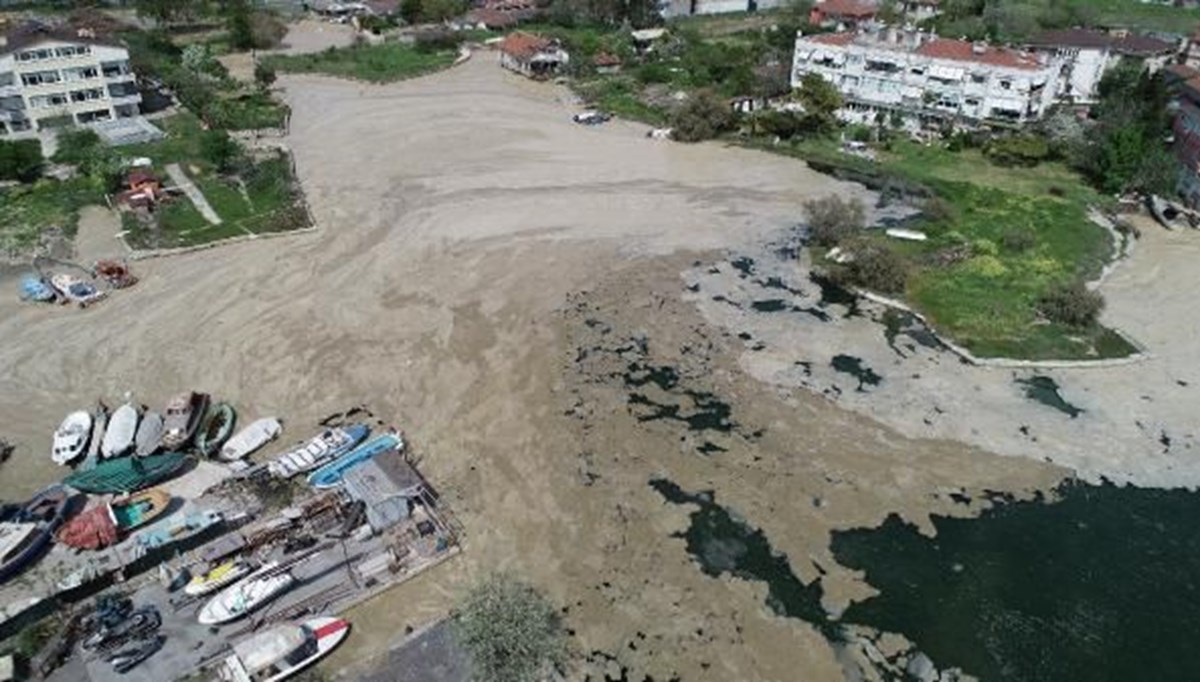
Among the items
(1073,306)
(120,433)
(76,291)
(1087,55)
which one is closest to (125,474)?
(120,433)

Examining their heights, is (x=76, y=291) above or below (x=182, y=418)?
above

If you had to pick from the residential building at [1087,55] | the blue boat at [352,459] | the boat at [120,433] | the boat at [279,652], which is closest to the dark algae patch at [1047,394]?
the blue boat at [352,459]

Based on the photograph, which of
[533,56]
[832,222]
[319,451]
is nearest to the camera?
[319,451]

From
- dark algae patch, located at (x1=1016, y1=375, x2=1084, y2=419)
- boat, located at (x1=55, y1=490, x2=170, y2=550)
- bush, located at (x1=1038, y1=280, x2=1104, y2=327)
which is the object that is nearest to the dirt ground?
dark algae patch, located at (x1=1016, y1=375, x2=1084, y2=419)

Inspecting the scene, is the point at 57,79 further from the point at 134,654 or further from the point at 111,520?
the point at 134,654

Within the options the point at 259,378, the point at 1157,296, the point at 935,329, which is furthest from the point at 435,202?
the point at 1157,296
